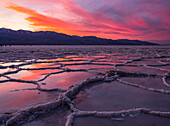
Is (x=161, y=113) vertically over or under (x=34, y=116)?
over

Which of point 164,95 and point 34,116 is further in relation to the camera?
point 164,95

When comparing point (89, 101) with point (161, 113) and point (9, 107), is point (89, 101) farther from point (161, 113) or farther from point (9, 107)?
point (9, 107)

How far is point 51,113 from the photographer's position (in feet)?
9.15

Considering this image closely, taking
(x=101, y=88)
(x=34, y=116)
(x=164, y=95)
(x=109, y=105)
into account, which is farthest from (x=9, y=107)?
(x=164, y=95)

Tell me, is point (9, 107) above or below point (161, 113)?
below

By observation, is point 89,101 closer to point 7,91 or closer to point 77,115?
point 77,115

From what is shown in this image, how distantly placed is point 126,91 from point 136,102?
2.65 feet

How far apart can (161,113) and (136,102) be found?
2.12ft

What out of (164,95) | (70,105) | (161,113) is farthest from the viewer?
(164,95)

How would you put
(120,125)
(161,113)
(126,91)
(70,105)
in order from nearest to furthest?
(120,125) < (161,113) < (70,105) < (126,91)

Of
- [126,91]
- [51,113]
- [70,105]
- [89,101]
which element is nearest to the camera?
[51,113]

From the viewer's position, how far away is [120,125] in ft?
7.62

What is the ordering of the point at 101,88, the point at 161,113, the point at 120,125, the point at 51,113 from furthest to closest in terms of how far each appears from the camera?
1. the point at 101,88
2. the point at 51,113
3. the point at 161,113
4. the point at 120,125

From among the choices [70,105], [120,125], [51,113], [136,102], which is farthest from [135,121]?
[51,113]
